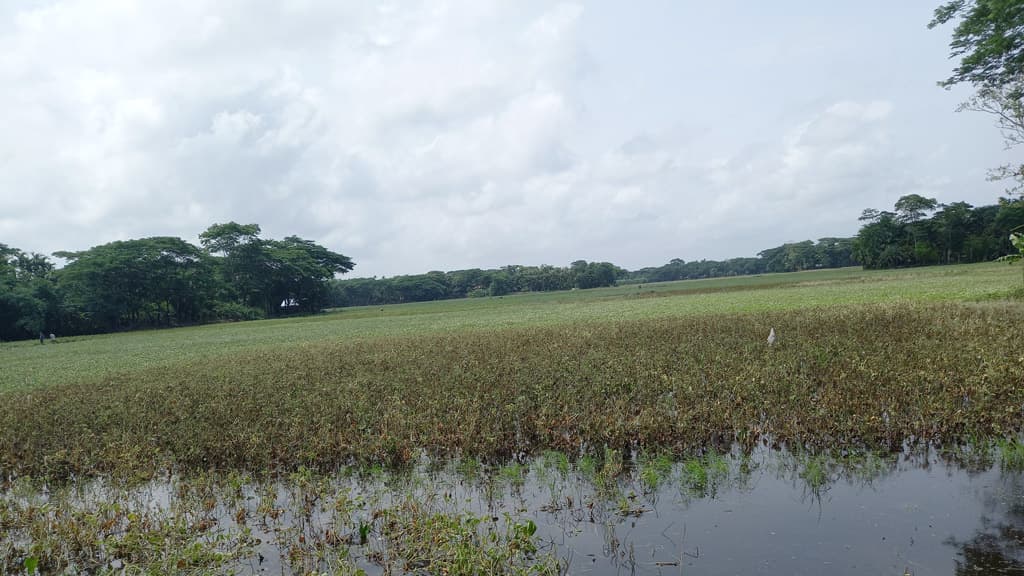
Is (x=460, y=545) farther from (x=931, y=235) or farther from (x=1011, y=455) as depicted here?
(x=931, y=235)

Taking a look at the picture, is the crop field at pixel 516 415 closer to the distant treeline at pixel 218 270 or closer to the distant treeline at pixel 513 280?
the distant treeline at pixel 218 270

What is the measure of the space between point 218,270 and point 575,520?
96009 millimetres

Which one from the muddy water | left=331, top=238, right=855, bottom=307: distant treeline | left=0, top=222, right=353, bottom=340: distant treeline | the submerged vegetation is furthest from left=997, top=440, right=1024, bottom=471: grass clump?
left=331, top=238, right=855, bottom=307: distant treeline

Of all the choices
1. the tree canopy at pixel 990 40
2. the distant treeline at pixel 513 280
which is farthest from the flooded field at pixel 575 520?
the distant treeline at pixel 513 280

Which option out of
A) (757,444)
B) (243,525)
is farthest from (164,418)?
(757,444)

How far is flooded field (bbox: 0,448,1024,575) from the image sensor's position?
5.09 metres

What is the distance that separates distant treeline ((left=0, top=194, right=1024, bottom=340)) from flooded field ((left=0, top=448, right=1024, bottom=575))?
68.9 m

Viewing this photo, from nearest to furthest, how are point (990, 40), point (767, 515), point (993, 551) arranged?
point (993, 551), point (767, 515), point (990, 40)

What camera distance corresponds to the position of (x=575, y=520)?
6016mm

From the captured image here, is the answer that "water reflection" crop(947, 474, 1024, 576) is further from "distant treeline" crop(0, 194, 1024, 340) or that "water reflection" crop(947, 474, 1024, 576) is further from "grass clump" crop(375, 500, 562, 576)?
"distant treeline" crop(0, 194, 1024, 340)

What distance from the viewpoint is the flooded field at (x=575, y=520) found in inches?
201

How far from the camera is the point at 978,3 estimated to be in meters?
26.3

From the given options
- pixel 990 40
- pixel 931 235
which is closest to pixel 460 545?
pixel 990 40

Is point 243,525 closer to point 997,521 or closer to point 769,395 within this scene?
point 997,521
